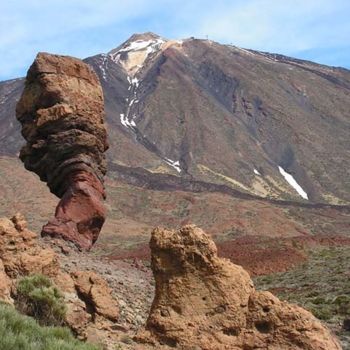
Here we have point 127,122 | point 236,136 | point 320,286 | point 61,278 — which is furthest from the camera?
point 127,122

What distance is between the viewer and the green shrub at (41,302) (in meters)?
10.3

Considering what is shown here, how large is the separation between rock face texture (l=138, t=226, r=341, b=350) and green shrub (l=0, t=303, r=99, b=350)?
1977 millimetres

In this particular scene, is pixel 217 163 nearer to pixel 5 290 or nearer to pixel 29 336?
pixel 5 290

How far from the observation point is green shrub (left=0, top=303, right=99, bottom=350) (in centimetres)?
746

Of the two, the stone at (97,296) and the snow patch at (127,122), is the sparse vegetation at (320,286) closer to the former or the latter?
the stone at (97,296)

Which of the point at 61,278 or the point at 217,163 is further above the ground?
the point at 217,163

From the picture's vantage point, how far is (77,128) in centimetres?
2214

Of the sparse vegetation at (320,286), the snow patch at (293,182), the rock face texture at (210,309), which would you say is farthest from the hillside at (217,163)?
the rock face texture at (210,309)

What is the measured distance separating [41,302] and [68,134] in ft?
39.6

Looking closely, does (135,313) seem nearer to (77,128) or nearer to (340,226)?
(77,128)

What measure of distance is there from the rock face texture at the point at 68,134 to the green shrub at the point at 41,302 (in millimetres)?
9897

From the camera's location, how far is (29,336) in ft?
26.5

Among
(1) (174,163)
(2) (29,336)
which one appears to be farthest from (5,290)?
(1) (174,163)

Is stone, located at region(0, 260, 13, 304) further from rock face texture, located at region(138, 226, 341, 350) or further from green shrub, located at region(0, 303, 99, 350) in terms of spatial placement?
rock face texture, located at region(138, 226, 341, 350)
